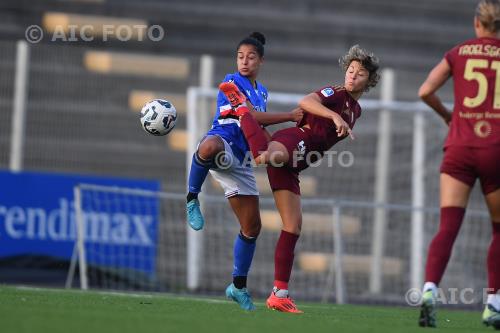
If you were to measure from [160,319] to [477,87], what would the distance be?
2110mm

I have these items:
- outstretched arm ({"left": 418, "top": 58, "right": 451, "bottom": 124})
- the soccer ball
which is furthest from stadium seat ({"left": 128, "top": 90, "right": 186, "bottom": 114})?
outstretched arm ({"left": 418, "top": 58, "right": 451, "bottom": 124})

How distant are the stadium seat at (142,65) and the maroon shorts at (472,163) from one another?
8.19 m

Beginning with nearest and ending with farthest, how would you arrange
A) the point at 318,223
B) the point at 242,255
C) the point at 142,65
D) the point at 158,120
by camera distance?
the point at 242,255, the point at 158,120, the point at 318,223, the point at 142,65

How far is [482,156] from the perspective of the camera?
20.8 ft

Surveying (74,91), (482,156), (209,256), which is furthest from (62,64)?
(482,156)

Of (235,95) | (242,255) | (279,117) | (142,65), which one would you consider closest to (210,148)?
(235,95)

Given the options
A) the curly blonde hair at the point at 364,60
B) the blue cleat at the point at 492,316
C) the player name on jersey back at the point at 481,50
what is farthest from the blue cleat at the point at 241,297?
the player name on jersey back at the point at 481,50

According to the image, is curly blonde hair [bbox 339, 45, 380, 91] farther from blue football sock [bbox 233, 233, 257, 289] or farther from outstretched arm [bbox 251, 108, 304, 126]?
blue football sock [bbox 233, 233, 257, 289]

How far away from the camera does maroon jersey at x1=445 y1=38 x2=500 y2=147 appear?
6.40m

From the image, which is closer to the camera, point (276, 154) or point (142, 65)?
point (276, 154)

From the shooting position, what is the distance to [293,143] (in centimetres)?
762

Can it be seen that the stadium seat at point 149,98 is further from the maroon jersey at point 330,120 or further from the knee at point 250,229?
the maroon jersey at point 330,120

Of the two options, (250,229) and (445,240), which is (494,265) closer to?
(445,240)

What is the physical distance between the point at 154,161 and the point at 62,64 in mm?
1605
